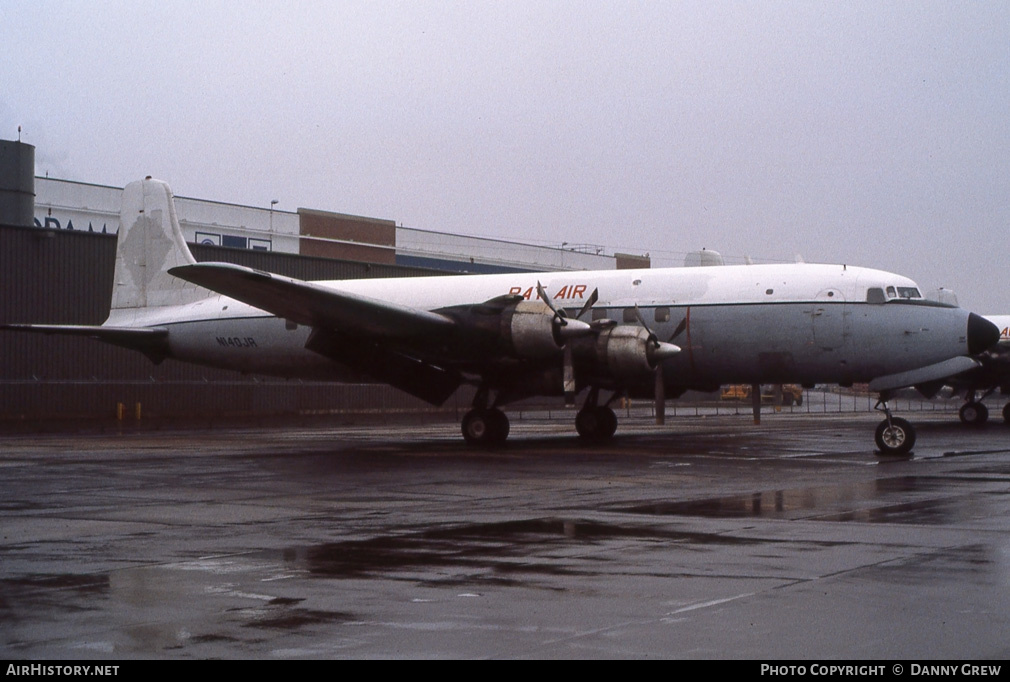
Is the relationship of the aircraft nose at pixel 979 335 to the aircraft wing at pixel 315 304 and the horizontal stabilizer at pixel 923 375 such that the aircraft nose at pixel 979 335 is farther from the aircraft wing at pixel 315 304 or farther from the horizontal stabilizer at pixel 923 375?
the aircraft wing at pixel 315 304

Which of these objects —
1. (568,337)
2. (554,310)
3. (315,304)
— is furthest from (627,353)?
(315,304)

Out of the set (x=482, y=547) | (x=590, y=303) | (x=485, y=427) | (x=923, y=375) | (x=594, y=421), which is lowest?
(x=482, y=547)

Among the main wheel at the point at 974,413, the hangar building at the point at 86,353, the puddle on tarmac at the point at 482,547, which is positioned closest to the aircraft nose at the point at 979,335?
the puddle on tarmac at the point at 482,547

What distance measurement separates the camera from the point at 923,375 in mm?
21953

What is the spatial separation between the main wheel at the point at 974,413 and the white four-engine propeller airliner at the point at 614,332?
16.5 m

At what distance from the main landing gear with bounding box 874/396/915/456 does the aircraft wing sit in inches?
350

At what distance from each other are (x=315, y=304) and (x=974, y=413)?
26.3 metres

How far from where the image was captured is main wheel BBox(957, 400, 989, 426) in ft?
125

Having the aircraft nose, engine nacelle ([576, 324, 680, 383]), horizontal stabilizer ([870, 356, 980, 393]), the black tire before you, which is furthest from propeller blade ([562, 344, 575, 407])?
the aircraft nose

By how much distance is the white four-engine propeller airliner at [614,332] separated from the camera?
22.2 metres

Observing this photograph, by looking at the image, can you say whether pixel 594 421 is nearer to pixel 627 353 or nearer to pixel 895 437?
pixel 627 353

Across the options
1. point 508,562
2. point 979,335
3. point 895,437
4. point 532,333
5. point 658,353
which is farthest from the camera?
point 658,353

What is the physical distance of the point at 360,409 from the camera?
48.5m
